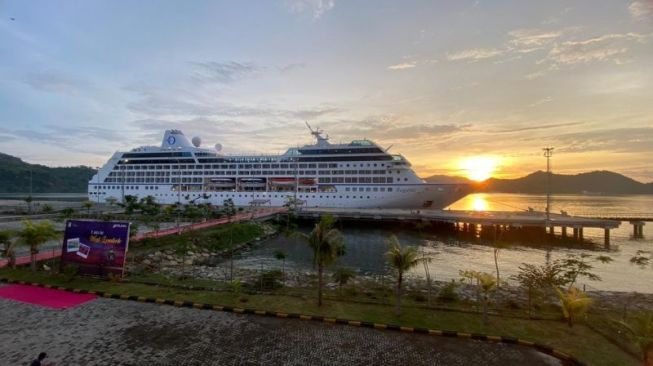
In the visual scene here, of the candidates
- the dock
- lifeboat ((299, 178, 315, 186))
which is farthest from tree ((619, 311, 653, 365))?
lifeboat ((299, 178, 315, 186))

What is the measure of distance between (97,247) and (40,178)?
192 metres

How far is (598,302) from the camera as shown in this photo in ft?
55.8

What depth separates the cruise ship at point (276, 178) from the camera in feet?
182

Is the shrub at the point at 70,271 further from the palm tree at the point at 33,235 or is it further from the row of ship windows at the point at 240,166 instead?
the row of ship windows at the point at 240,166

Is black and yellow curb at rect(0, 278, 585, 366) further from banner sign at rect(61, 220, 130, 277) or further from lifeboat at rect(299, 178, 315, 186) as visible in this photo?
lifeboat at rect(299, 178, 315, 186)

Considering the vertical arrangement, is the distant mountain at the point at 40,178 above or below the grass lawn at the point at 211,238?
above

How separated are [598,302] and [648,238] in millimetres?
40567

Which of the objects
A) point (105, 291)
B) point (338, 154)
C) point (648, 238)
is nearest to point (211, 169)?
point (338, 154)

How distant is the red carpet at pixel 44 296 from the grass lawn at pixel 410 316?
72cm

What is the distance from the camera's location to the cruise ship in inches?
2185

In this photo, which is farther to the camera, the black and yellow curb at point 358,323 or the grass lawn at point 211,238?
the grass lawn at point 211,238

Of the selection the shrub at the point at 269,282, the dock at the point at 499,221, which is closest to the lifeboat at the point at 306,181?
the dock at the point at 499,221

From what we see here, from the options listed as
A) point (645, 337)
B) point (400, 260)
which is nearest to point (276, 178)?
point (400, 260)

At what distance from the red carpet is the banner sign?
207cm
